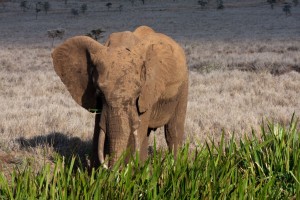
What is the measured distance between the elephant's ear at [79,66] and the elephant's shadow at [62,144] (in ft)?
5.54

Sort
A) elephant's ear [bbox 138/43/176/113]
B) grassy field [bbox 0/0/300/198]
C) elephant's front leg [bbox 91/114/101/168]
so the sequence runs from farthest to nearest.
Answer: grassy field [bbox 0/0/300/198], elephant's front leg [bbox 91/114/101/168], elephant's ear [bbox 138/43/176/113]

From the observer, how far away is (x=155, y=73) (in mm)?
5602

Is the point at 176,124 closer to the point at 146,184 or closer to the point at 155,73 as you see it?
the point at 155,73

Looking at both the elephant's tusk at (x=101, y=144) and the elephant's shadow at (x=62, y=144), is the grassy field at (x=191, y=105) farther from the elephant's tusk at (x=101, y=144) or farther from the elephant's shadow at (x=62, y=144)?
the elephant's tusk at (x=101, y=144)

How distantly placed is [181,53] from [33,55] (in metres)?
20.6

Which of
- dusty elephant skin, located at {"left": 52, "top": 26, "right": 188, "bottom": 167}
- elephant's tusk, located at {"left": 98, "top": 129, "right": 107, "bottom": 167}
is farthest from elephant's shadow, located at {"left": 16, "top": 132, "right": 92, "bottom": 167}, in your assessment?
elephant's tusk, located at {"left": 98, "top": 129, "right": 107, "bottom": 167}

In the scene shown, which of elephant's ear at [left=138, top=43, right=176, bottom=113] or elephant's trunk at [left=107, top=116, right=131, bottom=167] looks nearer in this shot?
elephant's trunk at [left=107, top=116, right=131, bottom=167]

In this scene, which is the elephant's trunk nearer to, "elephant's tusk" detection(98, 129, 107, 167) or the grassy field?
"elephant's tusk" detection(98, 129, 107, 167)

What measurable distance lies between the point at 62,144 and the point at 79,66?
252 centimetres

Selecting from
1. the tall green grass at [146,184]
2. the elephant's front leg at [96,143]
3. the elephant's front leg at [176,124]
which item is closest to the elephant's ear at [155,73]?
the elephant's front leg at [96,143]

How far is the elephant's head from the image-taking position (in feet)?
16.1

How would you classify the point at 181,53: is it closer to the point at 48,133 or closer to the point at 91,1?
the point at 48,133

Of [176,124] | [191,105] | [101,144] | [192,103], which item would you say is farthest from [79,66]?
[192,103]

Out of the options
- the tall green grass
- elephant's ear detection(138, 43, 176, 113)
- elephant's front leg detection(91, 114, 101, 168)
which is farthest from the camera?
elephant's front leg detection(91, 114, 101, 168)
